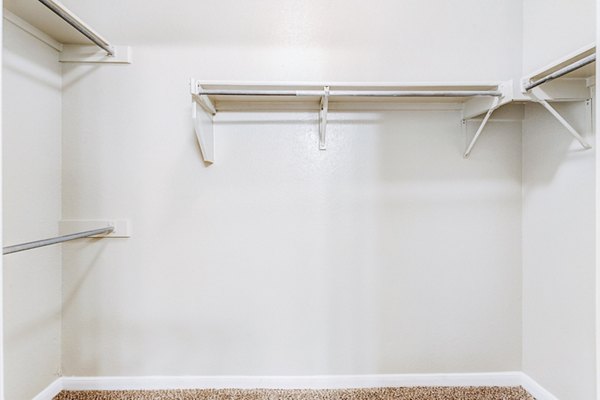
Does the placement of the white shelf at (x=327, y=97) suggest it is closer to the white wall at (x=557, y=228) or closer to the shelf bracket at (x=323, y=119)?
the shelf bracket at (x=323, y=119)

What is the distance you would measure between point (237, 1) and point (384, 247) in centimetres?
149

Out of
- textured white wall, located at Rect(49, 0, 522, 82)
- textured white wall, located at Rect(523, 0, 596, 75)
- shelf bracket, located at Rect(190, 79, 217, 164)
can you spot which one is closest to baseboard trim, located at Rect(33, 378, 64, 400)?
shelf bracket, located at Rect(190, 79, 217, 164)

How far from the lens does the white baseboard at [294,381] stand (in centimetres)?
189

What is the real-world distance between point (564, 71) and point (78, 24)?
1992 mm

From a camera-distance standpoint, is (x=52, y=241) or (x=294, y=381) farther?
(x=294, y=381)

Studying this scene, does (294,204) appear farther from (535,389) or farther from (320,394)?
(535,389)

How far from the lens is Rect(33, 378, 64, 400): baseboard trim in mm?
1762

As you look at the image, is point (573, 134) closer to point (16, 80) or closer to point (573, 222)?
point (573, 222)

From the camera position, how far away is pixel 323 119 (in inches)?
69.8

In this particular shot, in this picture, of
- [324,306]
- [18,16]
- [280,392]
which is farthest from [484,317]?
[18,16]

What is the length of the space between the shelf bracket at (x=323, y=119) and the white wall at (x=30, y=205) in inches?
52.5

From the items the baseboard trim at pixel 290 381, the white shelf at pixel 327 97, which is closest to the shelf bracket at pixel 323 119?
the white shelf at pixel 327 97

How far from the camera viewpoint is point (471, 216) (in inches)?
76.1

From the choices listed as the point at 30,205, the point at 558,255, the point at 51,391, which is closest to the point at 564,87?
the point at 558,255
